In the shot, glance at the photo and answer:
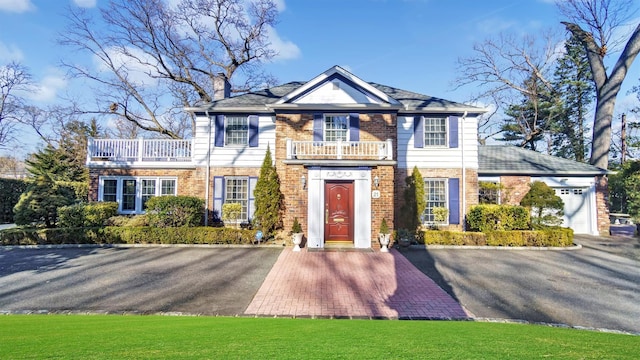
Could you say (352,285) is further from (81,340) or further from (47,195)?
(47,195)

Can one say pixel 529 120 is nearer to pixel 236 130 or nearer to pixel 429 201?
pixel 429 201

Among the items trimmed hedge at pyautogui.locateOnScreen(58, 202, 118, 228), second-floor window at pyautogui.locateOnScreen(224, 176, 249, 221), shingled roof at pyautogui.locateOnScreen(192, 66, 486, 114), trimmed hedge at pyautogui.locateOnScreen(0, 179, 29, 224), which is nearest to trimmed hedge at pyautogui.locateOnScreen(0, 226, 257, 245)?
trimmed hedge at pyautogui.locateOnScreen(58, 202, 118, 228)

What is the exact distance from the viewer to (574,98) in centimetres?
3020

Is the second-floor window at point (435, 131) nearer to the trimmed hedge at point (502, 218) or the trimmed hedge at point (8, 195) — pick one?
the trimmed hedge at point (502, 218)

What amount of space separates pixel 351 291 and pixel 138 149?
44.2ft

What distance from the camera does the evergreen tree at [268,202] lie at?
41.7 ft

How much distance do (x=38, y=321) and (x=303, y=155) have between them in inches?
382

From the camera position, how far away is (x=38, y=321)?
4469 mm

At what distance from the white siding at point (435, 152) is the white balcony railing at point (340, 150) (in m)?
2.23

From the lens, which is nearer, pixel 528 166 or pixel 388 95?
pixel 388 95

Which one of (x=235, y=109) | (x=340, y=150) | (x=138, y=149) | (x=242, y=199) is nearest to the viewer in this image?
(x=340, y=150)

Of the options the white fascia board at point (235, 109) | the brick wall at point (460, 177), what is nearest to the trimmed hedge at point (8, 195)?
the white fascia board at point (235, 109)

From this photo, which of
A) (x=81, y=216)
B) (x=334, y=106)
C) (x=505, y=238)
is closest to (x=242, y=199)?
(x=334, y=106)

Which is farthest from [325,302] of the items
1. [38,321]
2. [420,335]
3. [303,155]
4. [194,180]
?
[194,180]
